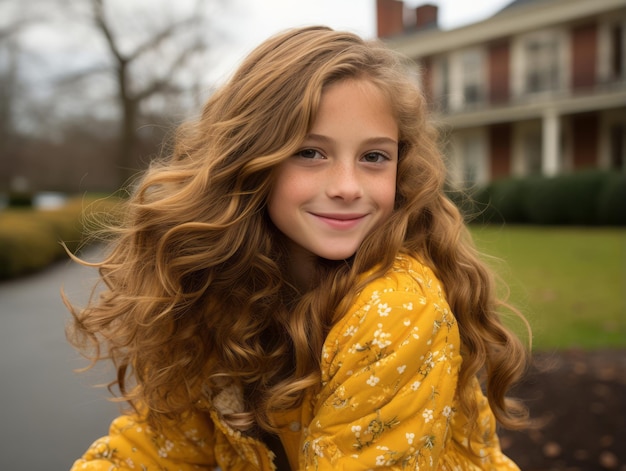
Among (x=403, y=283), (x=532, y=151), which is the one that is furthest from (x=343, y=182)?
(x=532, y=151)

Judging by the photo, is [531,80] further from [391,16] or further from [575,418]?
[575,418]

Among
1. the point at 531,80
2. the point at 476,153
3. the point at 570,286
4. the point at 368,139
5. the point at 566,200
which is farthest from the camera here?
the point at 476,153

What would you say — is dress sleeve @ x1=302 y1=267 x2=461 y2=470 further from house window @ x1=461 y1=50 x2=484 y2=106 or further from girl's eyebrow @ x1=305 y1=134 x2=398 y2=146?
house window @ x1=461 y1=50 x2=484 y2=106

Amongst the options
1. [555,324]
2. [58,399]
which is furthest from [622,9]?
[58,399]

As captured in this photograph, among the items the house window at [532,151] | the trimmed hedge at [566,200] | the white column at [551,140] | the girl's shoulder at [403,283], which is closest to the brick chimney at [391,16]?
the white column at [551,140]

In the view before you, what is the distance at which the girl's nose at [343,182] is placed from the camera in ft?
5.38

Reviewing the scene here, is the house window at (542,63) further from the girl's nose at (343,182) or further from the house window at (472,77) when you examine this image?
the girl's nose at (343,182)

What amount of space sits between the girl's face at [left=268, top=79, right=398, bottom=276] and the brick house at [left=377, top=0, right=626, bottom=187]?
1710cm

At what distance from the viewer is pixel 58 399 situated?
510 centimetres

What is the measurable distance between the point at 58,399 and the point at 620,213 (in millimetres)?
13536

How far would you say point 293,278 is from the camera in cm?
194

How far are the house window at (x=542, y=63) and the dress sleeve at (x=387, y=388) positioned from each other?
21.8 metres

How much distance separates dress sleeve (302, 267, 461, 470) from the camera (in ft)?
4.62

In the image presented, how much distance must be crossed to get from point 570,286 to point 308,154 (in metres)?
7.16
